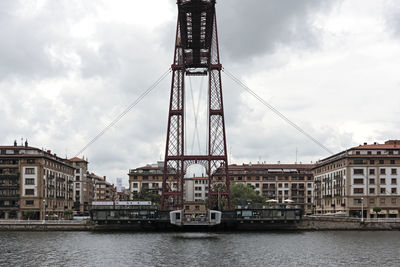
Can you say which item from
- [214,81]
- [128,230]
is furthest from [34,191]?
[214,81]

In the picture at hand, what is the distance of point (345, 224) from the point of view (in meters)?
90.3

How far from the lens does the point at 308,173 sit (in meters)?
163

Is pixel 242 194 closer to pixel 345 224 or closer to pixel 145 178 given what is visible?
pixel 345 224

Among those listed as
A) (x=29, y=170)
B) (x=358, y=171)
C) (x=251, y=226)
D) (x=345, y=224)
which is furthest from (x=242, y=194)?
(x=29, y=170)

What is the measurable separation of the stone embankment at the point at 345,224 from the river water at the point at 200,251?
17.7 meters

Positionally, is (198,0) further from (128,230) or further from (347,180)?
(347,180)

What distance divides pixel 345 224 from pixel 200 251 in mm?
39962

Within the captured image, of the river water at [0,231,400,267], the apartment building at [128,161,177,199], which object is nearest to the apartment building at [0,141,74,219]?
the river water at [0,231,400,267]

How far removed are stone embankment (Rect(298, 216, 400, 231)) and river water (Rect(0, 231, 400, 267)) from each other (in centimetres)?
1773

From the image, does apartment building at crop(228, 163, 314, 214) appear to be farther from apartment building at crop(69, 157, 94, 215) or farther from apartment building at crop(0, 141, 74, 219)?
apartment building at crop(0, 141, 74, 219)

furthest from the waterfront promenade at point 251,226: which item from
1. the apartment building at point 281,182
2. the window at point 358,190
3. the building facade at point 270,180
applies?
the apartment building at point 281,182

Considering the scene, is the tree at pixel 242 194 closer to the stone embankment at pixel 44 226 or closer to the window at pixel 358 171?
the window at pixel 358 171

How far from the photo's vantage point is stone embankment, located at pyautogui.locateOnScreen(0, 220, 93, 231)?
288 feet

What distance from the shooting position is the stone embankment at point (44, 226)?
87688 mm
